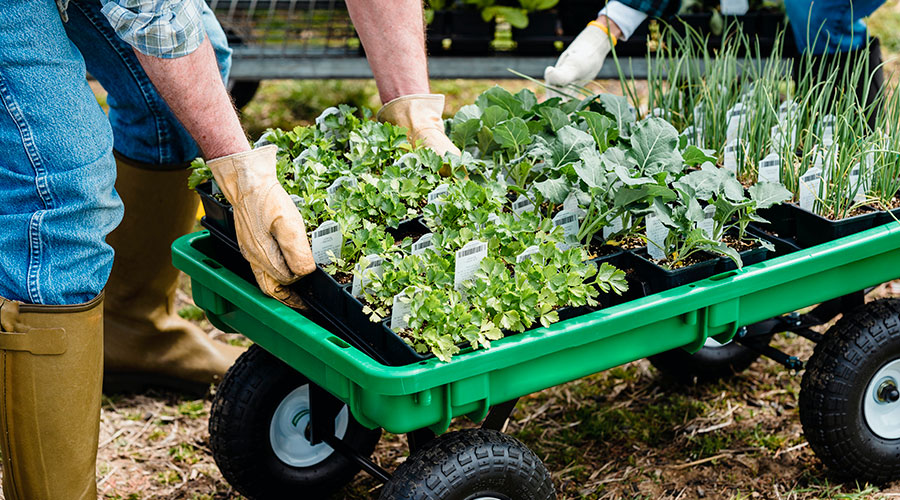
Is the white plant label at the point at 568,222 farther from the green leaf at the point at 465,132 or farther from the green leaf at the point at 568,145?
the green leaf at the point at 465,132

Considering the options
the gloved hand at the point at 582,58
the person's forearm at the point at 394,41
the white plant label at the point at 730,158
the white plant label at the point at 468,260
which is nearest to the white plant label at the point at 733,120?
the white plant label at the point at 730,158

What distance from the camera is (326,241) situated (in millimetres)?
1532

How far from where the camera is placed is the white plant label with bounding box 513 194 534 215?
171 cm

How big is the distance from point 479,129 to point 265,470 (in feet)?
2.49

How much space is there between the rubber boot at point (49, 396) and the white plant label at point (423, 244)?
0.53m

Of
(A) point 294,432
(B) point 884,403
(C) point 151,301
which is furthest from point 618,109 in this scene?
(C) point 151,301

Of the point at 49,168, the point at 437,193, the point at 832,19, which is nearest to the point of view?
the point at 49,168

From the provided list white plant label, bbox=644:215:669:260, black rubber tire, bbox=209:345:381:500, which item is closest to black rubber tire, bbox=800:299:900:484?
white plant label, bbox=644:215:669:260

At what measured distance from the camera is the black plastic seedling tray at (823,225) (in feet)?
5.42

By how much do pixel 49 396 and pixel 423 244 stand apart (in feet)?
2.11

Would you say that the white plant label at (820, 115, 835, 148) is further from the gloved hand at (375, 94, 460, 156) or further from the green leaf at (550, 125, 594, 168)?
the gloved hand at (375, 94, 460, 156)

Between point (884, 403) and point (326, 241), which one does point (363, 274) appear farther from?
point (884, 403)

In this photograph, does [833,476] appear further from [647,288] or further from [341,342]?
[341,342]

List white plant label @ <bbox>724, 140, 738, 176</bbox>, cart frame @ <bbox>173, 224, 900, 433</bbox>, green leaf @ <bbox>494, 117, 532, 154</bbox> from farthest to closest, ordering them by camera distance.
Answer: white plant label @ <bbox>724, 140, 738, 176</bbox>, green leaf @ <bbox>494, 117, 532, 154</bbox>, cart frame @ <bbox>173, 224, 900, 433</bbox>
